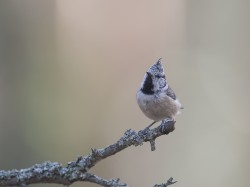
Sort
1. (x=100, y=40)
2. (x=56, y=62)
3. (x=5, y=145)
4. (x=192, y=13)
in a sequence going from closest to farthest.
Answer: (x=5, y=145) < (x=56, y=62) < (x=100, y=40) < (x=192, y=13)

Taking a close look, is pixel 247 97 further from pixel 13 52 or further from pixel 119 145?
pixel 119 145

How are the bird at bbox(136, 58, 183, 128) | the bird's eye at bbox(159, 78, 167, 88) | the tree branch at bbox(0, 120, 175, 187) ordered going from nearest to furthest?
the tree branch at bbox(0, 120, 175, 187) → the bird at bbox(136, 58, 183, 128) → the bird's eye at bbox(159, 78, 167, 88)

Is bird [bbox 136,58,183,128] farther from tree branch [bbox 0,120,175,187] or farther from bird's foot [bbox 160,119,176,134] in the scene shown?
tree branch [bbox 0,120,175,187]

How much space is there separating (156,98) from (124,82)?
483 cm

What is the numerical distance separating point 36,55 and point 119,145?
5341 millimetres

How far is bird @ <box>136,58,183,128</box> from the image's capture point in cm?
338

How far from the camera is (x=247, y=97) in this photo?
9.05 meters

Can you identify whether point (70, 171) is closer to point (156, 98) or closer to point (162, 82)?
point (156, 98)

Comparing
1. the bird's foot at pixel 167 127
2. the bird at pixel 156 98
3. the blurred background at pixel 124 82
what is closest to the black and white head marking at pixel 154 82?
the bird at pixel 156 98

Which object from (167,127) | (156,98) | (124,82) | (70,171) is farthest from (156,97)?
(124,82)

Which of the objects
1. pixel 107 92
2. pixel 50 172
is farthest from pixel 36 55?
pixel 50 172

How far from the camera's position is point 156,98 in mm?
3484

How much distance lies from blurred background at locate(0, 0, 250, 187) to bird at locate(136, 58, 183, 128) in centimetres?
289

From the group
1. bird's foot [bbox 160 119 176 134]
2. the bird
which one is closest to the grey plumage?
the bird
